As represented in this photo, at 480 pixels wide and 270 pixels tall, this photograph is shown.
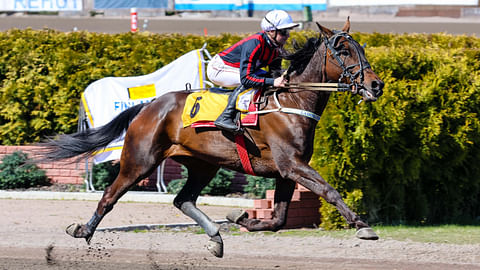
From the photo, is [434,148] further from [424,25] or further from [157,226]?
[424,25]

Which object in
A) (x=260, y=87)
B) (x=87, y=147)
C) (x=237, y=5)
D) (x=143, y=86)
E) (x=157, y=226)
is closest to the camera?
(x=260, y=87)

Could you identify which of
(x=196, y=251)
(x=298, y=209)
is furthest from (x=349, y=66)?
(x=298, y=209)

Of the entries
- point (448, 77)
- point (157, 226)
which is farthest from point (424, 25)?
point (157, 226)

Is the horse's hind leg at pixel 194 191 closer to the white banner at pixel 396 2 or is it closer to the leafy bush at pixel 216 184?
the leafy bush at pixel 216 184

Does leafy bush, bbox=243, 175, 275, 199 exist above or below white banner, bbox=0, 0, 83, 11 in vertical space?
below

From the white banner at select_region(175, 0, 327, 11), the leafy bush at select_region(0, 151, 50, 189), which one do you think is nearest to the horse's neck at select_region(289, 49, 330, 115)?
Answer: the leafy bush at select_region(0, 151, 50, 189)

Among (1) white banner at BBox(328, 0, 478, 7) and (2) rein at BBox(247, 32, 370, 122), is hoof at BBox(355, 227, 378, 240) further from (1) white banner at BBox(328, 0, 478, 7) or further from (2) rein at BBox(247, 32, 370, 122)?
(1) white banner at BBox(328, 0, 478, 7)

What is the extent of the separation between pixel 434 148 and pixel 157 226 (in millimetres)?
3589

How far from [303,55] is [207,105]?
1.03 meters

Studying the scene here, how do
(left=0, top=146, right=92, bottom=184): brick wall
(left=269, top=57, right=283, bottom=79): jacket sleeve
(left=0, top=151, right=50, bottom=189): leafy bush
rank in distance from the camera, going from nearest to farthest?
(left=269, top=57, right=283, bottom=79): jacket sleeve < (left=0, top=151, right=50, bottom=189): leafy bush < (left=0, top=146, right=92, bottom=184): brick wall

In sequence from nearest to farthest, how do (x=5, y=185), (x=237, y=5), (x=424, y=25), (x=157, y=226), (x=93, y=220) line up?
(x=93, y=220)
(x=157, y=226)
(x=5, y=185)
(x=424, y=25)
(x=237, y=5)

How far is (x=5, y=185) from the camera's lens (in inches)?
454

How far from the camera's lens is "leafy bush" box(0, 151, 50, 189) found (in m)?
11.5

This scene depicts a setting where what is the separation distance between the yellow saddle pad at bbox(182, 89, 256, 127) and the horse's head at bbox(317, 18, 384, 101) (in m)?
0.78
